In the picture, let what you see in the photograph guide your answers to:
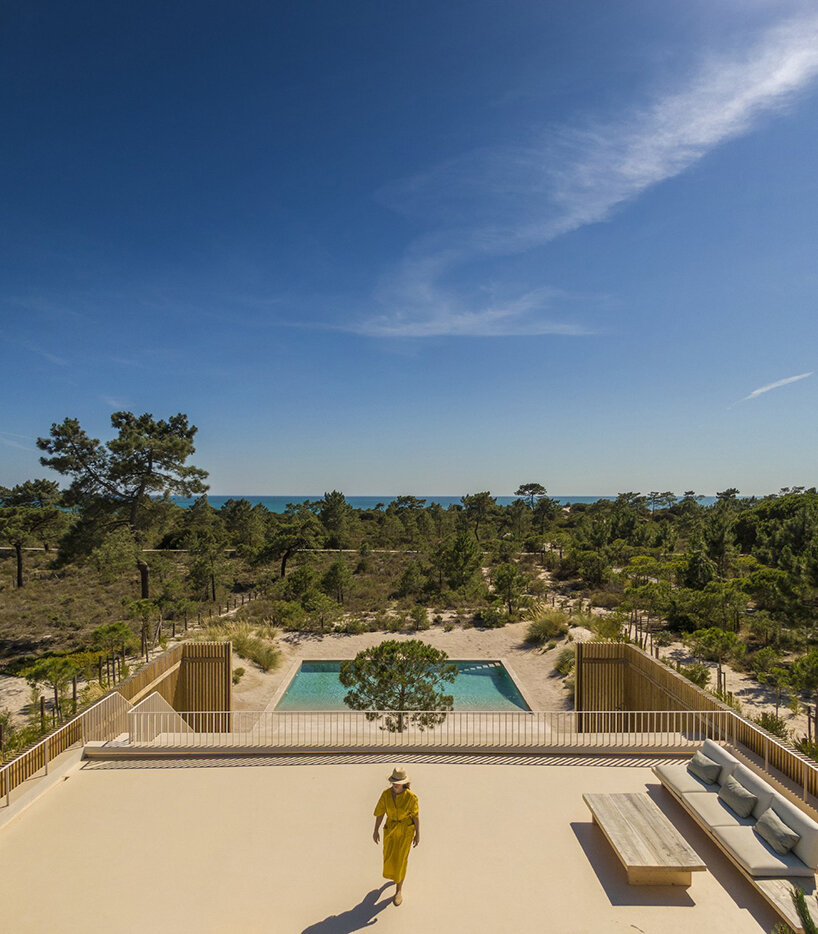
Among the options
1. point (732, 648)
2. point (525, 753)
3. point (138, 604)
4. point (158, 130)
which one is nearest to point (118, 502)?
point (138, 604)

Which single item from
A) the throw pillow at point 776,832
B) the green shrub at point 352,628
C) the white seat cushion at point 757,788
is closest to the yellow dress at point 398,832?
the throw pillow at point 776,832

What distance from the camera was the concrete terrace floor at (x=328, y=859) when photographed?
4133 millimetres

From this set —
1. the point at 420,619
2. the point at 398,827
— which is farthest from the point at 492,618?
the point at 398,827

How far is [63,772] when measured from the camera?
21.1ft

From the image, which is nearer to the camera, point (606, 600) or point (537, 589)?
point (606, 600)

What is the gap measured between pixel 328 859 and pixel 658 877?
2.94 m

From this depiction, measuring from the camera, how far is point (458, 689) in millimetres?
14719

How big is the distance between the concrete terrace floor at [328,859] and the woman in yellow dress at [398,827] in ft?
0.93

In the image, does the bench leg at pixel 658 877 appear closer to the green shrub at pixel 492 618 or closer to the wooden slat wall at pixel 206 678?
the wooden slat wall at pixel 206 678

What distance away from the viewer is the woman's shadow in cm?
396

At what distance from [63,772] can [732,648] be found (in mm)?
16106

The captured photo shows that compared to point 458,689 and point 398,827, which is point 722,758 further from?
point 458,689

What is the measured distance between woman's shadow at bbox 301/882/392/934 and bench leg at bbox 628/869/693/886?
2126 millimetres

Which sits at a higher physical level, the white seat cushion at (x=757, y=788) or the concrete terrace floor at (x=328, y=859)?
the white seat cushion at (x=757, y=788)
